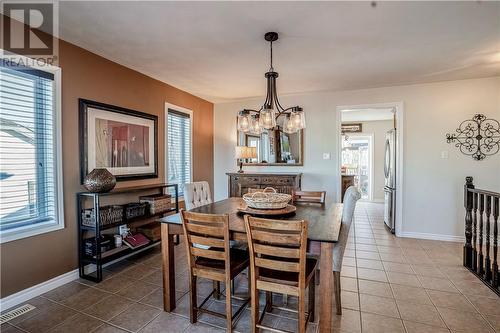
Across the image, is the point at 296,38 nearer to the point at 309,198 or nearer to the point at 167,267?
the point at 309,198

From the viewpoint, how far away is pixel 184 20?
225 centimetres

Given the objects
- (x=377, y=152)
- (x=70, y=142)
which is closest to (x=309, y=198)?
(x=70, y=142)

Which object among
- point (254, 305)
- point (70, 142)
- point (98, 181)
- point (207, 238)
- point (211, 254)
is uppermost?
point (70, 142)

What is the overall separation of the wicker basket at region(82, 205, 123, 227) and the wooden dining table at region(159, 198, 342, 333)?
3.26 feet

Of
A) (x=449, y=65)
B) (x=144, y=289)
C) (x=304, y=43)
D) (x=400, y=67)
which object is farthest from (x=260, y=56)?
(x=144, y=289)

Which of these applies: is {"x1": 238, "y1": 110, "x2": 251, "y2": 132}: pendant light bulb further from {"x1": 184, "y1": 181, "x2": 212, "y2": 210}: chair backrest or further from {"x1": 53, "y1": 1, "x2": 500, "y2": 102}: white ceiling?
{"x1": 184, "y1": 181, "x2": 212, "y2": 210}: chair backrest

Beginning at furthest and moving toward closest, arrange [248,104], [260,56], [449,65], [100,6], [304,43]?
[248,104], [449,65], [260,56], [304,43], [100,6]

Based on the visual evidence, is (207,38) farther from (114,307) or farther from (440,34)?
(114,307)

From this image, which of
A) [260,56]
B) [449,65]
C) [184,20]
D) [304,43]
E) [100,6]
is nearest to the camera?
[100,6]

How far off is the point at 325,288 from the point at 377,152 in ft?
22.9

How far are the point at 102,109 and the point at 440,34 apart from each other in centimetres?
359

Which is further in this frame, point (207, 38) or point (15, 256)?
point (207, 38)

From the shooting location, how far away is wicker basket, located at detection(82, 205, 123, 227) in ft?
9.05

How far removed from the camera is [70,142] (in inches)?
107
